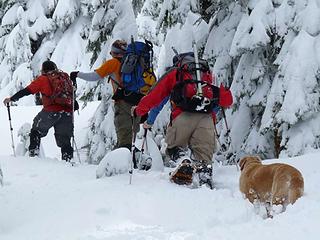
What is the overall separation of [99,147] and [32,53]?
37.4ft

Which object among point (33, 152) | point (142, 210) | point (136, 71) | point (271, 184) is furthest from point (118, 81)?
point (271, 184)

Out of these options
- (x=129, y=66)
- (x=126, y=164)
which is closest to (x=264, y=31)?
(x=129, y=66)

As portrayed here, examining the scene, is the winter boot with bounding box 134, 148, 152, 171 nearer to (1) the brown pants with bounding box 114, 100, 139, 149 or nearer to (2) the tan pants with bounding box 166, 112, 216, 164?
(1) the brown pants with bounding box 114, 100, 139, 149

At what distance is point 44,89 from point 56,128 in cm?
80

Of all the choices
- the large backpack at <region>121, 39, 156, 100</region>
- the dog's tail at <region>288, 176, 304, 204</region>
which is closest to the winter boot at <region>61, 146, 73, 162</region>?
the large backpack at <region>121, 39, 156, 100</region>

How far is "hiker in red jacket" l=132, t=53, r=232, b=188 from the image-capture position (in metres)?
6.15

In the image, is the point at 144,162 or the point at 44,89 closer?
the point at 144,162

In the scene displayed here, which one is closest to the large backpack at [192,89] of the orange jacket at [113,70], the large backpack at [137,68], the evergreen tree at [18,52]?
the large backpack at [137,68]

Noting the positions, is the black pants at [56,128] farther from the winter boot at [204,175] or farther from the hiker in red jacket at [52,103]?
the winter boot at [204,175]

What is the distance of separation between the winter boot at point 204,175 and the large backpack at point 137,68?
7.27ft

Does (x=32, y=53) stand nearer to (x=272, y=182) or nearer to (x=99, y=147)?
(x=99, y=147)

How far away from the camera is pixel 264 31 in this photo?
26.6 feet

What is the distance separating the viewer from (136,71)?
Result: 7.86 metres

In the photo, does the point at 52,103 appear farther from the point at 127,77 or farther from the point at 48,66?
the point at 127,77
